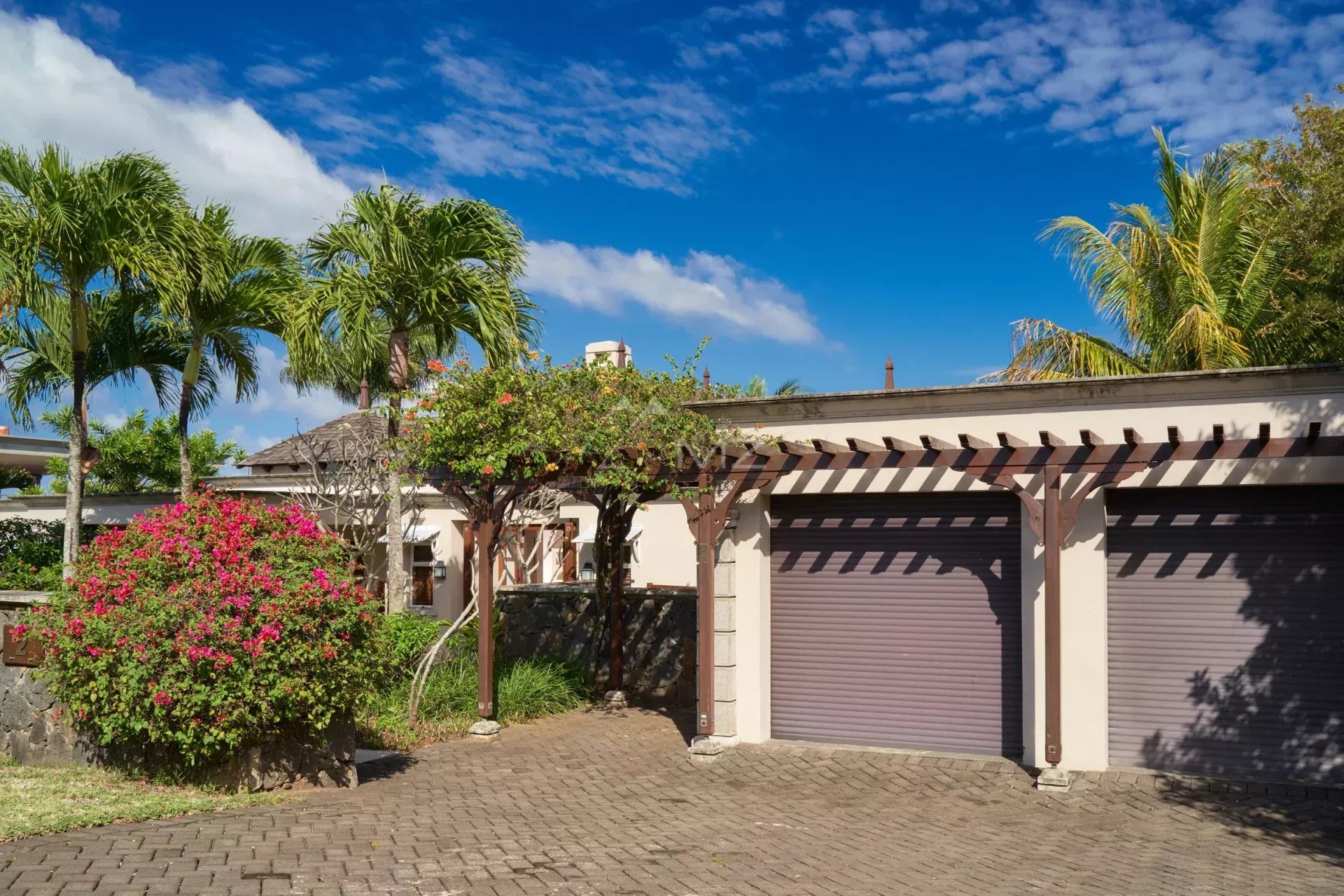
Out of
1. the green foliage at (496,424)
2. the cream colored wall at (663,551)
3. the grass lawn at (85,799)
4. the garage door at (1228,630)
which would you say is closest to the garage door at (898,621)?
the garage door at (1228,630)

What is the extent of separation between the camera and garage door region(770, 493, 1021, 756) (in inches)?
444

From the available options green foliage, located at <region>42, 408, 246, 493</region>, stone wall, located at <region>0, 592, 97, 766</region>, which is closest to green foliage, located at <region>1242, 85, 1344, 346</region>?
stone wall, located at <region>0, 592, 97, 766</region>

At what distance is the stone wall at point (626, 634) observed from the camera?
16.0m

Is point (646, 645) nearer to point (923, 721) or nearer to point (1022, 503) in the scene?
point (923, 721)

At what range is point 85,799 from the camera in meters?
8.42

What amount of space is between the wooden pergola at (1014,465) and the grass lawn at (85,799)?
197 inches

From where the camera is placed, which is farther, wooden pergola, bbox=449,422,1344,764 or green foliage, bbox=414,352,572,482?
green foliage, bbox=414,352,572,482

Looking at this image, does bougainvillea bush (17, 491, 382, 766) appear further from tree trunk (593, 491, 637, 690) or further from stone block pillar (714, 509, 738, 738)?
tree trunk (593, 491, 637, 690)

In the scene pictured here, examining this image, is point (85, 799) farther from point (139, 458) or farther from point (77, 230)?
point (139, 458)

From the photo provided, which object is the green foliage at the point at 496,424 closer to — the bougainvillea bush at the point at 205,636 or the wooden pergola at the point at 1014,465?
the wooden pergola at the point at 1014,465

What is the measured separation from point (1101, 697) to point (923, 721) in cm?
184

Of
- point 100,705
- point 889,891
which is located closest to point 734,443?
point 889,891

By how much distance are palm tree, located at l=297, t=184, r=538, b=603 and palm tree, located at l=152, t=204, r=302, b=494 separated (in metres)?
1.23

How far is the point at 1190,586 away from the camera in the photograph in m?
10.5
